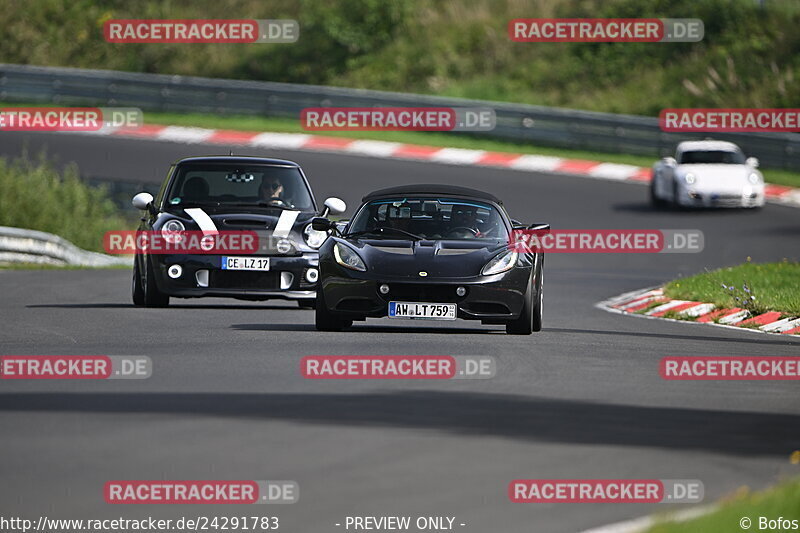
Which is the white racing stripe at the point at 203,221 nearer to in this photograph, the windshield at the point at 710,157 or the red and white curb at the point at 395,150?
the windshield at the point at 710,157

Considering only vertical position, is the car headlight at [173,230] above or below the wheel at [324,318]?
above

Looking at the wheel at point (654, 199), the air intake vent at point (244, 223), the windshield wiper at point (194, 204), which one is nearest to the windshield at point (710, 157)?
the wheel at point (654, 199)

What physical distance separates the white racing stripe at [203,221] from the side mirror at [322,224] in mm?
1289

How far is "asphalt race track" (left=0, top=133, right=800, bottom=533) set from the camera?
6.44 m

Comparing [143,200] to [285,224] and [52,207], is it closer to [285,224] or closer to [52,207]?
[285,224]

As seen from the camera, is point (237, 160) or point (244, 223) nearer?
point (244, 223)

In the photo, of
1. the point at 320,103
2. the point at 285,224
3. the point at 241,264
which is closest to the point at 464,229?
the point at 285,224

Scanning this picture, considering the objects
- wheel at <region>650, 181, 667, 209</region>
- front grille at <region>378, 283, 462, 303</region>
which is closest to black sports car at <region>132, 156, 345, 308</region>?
front grille at <region>378, 283, 462, 303</region>

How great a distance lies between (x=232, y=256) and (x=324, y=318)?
6.54 feet

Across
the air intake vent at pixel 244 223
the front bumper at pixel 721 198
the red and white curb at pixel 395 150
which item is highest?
the red and white curb at pixel 395 150

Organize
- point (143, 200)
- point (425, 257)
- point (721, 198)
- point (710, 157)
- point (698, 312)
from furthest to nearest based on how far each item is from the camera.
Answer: point (710, 157), point (721, 198), point (698, 312), point (143, 200), point (425, 257)

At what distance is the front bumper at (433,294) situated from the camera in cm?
1260

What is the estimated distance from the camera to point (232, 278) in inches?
579

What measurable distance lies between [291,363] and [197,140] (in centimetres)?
2324
